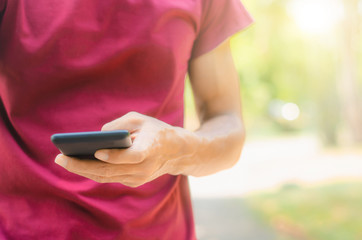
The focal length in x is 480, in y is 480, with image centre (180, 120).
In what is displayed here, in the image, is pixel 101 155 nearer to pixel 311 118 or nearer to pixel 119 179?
pixel 119 179

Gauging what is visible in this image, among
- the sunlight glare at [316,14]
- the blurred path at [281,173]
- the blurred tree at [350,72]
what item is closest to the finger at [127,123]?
the blurred path at [281,173]

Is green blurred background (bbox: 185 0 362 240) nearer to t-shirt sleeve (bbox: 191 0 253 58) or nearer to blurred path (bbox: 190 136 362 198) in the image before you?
blurred path (bbox: 190 136 362 198)

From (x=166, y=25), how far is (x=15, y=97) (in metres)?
0.42

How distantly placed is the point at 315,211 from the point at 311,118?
23.8 feet

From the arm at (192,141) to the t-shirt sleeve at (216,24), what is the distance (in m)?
0.04

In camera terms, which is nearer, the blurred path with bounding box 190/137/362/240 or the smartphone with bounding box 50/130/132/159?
the smartphone with bounding box 50/130/132/159

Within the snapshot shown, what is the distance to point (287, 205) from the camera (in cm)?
790

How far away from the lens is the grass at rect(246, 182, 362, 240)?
6.44 m

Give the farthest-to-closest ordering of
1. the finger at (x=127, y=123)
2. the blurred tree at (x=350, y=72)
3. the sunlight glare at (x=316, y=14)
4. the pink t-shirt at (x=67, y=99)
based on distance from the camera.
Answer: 1. the sunlight glare at (x=316, y=14)
2. the blurred tree at (x=350, y=72)
3. the pink t-shirt at (x=67, y=99)
4. the finger at (x=127, y=123)

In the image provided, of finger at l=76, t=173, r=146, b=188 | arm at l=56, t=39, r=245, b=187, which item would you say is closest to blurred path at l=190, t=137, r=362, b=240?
arm at l=56, t=39, r=245, b=187

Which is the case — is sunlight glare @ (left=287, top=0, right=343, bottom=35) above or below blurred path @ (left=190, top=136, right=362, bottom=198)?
above

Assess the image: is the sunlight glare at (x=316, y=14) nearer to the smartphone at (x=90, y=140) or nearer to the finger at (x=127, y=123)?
the finger at (x=127, y=123)

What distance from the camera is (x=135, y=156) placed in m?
0.92

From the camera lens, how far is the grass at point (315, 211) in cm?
644
